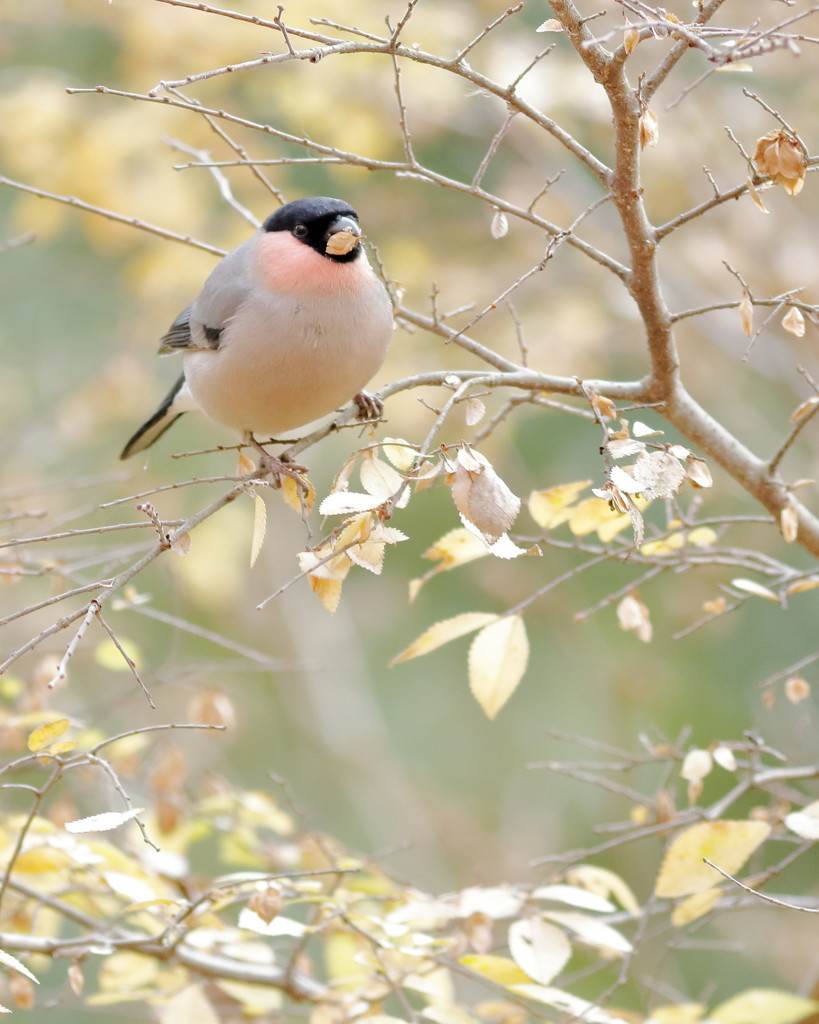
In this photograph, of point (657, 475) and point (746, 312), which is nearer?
point (657, 475)

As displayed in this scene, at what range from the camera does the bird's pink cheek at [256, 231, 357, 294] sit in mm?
2432

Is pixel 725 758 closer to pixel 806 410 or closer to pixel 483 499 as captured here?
pixel 806 410

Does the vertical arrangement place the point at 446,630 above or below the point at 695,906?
above

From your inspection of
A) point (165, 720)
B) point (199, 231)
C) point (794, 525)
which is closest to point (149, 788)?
point (794, 525)

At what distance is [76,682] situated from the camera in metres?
5.57

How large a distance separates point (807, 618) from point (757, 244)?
1909 millimetres

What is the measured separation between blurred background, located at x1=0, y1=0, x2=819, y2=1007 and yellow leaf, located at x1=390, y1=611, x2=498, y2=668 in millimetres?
1743

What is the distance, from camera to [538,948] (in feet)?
5.67

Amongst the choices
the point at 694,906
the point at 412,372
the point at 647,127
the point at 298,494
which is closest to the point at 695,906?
the point at 694,906

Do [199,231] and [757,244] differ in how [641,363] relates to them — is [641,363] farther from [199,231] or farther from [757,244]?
[199,231]

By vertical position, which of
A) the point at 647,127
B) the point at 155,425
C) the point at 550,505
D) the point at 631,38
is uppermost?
Result: the point at 631,38

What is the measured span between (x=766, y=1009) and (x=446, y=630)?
31.7 inches

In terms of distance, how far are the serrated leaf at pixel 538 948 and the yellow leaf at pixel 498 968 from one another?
0.6 inches

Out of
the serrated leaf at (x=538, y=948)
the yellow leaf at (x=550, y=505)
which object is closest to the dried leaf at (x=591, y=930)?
the serrated leaf at (x=538, y=948)
